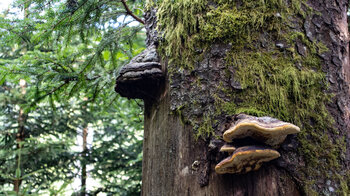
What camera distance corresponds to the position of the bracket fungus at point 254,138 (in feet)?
4.17

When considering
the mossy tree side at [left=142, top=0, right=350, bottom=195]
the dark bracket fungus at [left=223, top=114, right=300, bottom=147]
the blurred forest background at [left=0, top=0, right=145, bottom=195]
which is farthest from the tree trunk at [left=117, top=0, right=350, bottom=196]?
the blurred forest background at [left=0, top=0, right=145, bottom=195]

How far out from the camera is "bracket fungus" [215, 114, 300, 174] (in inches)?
50.0

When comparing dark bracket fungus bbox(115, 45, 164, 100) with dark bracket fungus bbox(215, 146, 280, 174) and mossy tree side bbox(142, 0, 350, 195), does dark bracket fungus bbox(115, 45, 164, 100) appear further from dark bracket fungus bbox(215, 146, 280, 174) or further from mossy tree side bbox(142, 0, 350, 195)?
dark bracket fungus bbox(215, 146, 280, 174)

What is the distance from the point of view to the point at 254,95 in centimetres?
161

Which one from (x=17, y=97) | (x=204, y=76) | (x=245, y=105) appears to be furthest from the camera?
(x=17, y=97)

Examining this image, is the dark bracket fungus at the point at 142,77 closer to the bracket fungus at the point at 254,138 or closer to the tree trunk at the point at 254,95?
the tree trunk at the point at 254,95

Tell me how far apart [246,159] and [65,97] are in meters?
4.03

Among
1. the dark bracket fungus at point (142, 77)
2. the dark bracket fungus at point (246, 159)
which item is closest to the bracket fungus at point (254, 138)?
the dark bracket fungus at point (246, 159)

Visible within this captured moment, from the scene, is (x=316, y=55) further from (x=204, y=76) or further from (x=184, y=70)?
(x=184, y=70)

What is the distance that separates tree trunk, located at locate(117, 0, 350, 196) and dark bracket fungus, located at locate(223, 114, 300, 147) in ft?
0.53

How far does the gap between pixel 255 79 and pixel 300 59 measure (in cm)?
34

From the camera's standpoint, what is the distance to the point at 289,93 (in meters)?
1.64

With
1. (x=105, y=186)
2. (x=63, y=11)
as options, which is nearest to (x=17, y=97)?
(x=105, y=186)

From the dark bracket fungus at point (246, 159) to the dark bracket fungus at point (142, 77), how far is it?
812mm
